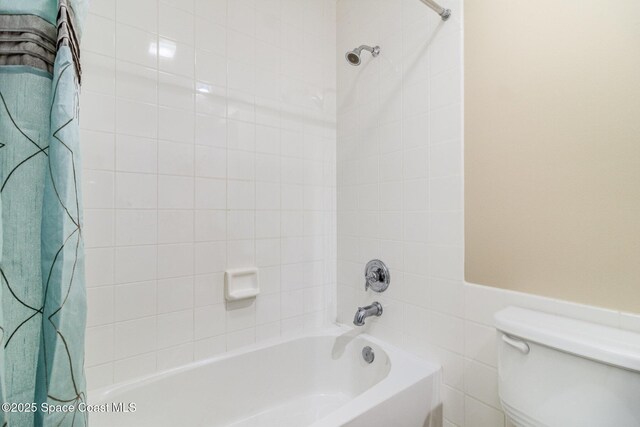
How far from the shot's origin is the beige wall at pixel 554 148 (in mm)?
787

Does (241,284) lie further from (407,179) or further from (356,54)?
(356,54)

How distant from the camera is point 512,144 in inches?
39.9

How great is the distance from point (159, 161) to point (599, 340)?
157 cm

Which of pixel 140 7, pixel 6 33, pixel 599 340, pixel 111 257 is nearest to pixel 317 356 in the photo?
pixel 111 257

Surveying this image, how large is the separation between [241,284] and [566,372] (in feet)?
4.08

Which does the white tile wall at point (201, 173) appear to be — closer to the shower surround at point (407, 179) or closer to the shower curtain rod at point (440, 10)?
the shower surround at point (407, 179)

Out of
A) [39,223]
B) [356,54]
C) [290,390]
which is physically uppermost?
[356,54]

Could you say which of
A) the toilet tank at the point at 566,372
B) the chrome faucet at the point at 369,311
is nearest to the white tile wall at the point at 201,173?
the chrome faucet at the point at 369,311

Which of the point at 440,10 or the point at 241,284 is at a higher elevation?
the point at 440,10

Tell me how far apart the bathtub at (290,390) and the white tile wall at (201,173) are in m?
0.08

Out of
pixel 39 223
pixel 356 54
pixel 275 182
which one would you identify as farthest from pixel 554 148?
pixel 39 223

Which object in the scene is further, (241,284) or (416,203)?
(241,284)

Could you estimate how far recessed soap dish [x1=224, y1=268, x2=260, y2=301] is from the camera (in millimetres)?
1404

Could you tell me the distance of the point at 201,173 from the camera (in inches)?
53.5
